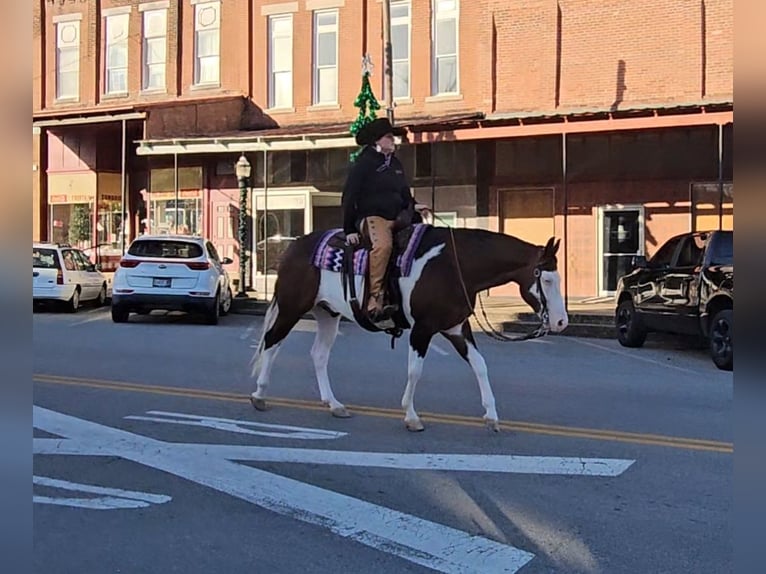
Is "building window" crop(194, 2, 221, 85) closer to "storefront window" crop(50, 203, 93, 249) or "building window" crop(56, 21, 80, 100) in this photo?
"building window" crop(56, 21, 80, 100)

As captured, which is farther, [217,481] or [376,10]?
[376,10]

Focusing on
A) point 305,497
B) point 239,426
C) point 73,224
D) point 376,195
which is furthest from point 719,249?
point 73,224

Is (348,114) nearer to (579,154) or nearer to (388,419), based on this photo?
(579,154)

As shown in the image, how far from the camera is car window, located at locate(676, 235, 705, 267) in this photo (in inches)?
500

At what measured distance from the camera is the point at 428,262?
309 inches

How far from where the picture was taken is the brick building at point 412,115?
2030 cm

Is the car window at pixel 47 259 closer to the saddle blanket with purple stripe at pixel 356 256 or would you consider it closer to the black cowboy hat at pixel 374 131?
the saddle blanket with purple stripe at pixel 356 256

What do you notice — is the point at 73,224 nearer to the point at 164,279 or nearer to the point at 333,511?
the point at 164,279

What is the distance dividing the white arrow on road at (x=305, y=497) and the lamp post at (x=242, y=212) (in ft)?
50.3

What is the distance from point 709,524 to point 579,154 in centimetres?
1696

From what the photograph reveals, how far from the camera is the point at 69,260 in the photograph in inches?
830

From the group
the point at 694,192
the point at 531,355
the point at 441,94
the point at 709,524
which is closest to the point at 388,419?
the point at 709,524

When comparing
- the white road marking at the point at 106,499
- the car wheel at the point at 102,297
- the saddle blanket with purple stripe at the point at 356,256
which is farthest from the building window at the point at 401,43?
the white road marking at the point at 106,499

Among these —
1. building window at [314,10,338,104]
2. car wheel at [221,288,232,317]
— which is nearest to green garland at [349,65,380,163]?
building window at [314,10,338,104]
